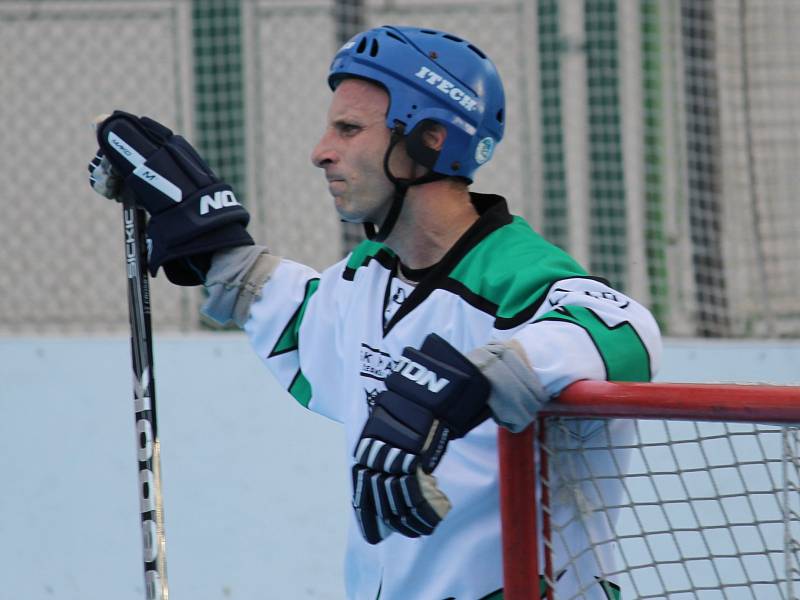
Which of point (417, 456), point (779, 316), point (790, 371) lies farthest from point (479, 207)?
point (779, 316)

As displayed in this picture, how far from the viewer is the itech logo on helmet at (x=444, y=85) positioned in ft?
7.47

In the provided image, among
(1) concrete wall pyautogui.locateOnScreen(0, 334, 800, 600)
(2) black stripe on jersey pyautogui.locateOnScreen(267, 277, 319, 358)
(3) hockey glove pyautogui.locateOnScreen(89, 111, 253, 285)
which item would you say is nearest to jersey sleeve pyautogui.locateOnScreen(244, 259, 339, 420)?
(2) black stripe on jersey pyautogui.locateOnScreen(267, 277, 319, 358)

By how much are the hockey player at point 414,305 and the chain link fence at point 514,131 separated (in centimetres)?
207

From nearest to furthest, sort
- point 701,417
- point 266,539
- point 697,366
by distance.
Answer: point 701,417 → point 266,539 → point 697,366

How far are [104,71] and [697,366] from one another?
2.39 meters

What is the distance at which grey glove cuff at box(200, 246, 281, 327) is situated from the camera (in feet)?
8.38

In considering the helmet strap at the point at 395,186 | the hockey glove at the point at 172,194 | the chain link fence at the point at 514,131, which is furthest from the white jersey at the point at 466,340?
the chain link fence at the point at 514,131

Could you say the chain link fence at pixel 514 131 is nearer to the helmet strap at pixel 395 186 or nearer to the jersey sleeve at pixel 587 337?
the helmet strap at pixel 395 186

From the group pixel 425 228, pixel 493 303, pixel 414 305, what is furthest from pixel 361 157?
pixel 493 303

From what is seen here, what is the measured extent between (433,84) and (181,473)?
2039 millimetres

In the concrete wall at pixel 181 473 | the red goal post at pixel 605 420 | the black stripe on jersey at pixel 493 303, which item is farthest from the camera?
the concrete wall at pixel 181 473

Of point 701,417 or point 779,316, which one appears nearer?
point 701,417

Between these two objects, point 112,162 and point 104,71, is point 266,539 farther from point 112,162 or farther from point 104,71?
point 104,71

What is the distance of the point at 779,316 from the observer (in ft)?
14.8
